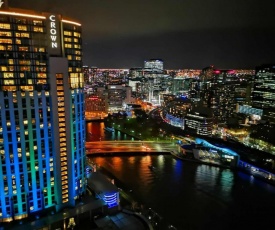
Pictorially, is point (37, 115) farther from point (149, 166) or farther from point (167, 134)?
point (167, 134)

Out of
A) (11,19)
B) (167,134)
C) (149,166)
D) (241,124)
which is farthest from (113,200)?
(241,124)

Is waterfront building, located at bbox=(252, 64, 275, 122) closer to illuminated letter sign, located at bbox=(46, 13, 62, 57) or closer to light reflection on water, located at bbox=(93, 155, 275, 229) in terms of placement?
light reflection on water, located at bbox=(93, 155, 275, 229)

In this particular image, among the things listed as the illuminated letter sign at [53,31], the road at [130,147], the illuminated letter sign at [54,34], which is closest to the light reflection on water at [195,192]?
the road at [130,147]

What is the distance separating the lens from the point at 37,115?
14516 millimetres

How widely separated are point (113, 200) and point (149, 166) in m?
9.85

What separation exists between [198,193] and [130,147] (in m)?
12.7

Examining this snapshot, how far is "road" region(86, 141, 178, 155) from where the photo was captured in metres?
31.5

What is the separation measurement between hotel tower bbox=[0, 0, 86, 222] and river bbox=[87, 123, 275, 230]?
7.55 meters

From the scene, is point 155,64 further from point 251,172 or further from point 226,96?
point 251,172

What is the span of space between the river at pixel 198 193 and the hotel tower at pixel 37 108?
297 inches

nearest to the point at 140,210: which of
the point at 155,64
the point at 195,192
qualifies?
the point at 195,192

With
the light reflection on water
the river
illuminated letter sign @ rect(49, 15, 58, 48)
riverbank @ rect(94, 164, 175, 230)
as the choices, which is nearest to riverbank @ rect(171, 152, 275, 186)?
the river

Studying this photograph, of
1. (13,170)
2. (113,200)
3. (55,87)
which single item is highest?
(55,87)

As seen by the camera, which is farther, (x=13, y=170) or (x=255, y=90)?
(x=255, y=90)
